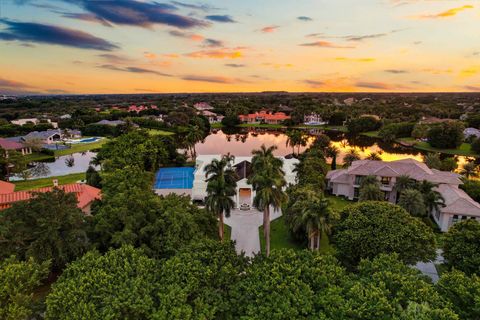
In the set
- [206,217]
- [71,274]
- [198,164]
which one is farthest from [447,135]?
[71,274]

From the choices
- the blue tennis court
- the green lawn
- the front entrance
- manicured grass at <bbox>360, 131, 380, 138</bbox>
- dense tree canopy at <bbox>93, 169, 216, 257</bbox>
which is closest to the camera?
dense tree canopy at <bbox>93, 169, 216, 257</bbox>

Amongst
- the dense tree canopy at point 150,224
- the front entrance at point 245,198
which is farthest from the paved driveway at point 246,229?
the dense tree canopy at point 150,224

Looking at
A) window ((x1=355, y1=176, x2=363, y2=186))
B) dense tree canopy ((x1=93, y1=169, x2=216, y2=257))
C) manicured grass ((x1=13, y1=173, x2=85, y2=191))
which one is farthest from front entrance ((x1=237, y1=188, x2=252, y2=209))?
manicured grass ((x1=13, y1=173, x2=85, y2=191))

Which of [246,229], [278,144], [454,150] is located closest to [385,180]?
[246,229]

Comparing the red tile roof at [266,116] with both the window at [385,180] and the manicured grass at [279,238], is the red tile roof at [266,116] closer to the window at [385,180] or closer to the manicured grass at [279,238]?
Result: the window at [385,180]

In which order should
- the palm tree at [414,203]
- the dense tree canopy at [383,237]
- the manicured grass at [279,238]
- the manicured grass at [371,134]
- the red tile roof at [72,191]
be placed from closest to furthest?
the dense tree canopy at [383,237] < the manicured grass at [279,238] < the red tile roof at [72,191] < the palm tree at [414,203] < the manicured grass at [371,134]

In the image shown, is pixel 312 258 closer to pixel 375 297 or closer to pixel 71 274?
pixel 375 297

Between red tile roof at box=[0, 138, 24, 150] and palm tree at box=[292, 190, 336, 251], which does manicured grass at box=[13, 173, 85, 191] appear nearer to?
red tile roof at box=[0, 138, 24, 150]
